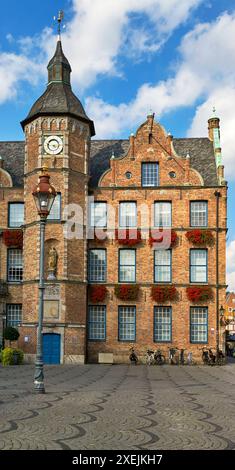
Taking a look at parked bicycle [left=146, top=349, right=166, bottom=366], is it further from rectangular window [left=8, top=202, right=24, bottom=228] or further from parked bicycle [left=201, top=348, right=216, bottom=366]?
rectangular window [left=8, top=202, right=24, bottom=228]

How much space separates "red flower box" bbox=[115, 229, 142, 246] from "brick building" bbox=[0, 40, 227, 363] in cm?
7

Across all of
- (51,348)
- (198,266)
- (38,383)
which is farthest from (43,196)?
(198,266)

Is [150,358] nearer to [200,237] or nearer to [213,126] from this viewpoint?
[200,237]

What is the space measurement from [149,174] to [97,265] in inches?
270

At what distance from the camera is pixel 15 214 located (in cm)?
3644

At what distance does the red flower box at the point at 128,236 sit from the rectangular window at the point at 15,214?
6.51 meters

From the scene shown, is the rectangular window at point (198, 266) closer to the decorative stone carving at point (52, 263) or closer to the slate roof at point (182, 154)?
the slate roof at point (182, 154)

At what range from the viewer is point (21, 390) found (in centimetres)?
1648

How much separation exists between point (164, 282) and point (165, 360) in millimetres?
4799

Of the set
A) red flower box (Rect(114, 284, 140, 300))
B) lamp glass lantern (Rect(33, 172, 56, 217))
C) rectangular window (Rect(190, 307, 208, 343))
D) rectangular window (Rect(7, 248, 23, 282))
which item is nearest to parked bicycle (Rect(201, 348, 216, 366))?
rectangular window (Rect(190, 307, 208, 343))

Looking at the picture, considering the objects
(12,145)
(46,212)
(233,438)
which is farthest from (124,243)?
(233,438)

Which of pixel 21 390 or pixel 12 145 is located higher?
pixel 12 145

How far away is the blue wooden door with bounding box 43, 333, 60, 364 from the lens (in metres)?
31.8
